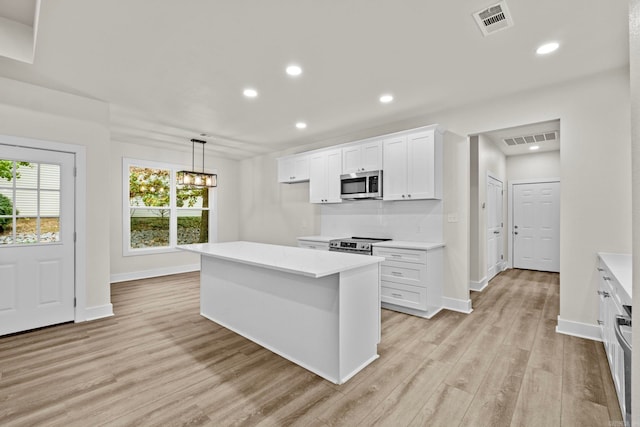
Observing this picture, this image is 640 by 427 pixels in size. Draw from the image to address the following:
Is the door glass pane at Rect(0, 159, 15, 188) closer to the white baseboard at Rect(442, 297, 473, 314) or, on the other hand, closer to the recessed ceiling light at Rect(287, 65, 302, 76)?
the recessed ceiling light at Rect(287, 65, 302, 76)

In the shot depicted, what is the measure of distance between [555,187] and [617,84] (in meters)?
4.06

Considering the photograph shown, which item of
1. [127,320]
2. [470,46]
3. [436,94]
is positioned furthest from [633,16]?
[127,320]

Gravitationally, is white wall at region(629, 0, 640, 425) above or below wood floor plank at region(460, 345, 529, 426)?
above

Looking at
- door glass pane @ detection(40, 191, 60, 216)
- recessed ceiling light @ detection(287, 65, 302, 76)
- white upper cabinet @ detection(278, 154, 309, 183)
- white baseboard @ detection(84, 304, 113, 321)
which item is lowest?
white baseboard @ detection(84, 304, 113, 321)

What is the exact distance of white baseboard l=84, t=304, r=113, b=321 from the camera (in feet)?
12.0

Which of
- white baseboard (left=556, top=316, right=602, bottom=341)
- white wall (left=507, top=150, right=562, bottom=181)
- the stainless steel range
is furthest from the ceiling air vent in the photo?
white wall (left=507, top=150, right=562, bottom=181)

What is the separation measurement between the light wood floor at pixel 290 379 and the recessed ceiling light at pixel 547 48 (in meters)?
2.72

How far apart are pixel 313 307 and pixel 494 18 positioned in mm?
2592

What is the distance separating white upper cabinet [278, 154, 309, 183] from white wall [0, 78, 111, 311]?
2.90m

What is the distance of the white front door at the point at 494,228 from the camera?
568 centimetres

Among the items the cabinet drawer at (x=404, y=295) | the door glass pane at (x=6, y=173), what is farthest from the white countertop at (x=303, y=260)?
the door glass pane at (x=6, y=173)

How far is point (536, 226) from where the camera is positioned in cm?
667

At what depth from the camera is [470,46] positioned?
260cm

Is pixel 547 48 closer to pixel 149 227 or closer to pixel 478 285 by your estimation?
pixel 478 285
